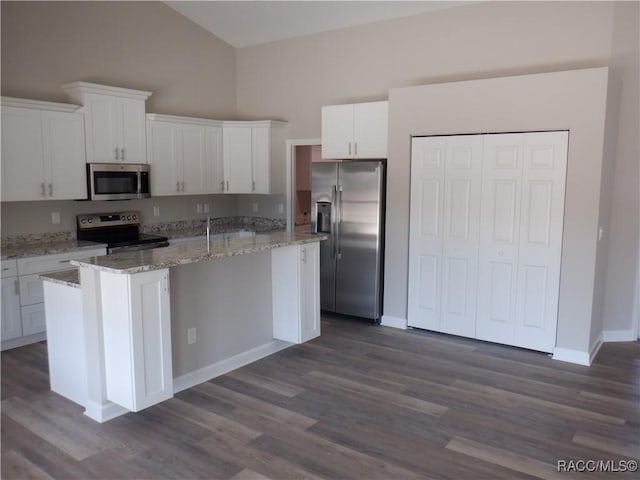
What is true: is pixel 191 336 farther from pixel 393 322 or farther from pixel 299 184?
pixel 299 184

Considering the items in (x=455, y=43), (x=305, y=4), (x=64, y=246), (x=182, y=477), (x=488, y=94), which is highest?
(x=305, y=4)

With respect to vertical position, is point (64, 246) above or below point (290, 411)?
above

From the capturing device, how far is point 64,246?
5172 mm

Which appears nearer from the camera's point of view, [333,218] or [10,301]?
[10,301]

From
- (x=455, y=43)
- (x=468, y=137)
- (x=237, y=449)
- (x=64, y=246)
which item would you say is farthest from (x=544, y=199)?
(x=64, y=246)

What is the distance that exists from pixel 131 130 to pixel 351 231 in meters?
2.68

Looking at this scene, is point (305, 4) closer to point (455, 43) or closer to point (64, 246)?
point (455, 43)

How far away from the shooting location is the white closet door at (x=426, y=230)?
506 centimetres

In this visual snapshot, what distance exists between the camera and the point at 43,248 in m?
5.03

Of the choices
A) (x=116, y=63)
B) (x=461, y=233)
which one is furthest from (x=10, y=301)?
(x=461, y=233)

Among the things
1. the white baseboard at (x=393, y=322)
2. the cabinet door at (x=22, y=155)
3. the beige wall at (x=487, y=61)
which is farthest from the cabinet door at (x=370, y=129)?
the cabinet door at (x=22, y=155)

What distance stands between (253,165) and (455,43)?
9.59 ft

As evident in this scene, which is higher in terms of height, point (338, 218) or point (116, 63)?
point (116, 63)

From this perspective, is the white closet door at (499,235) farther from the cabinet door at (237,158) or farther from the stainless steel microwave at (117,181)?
the stainless steel microwave at (117,181)
